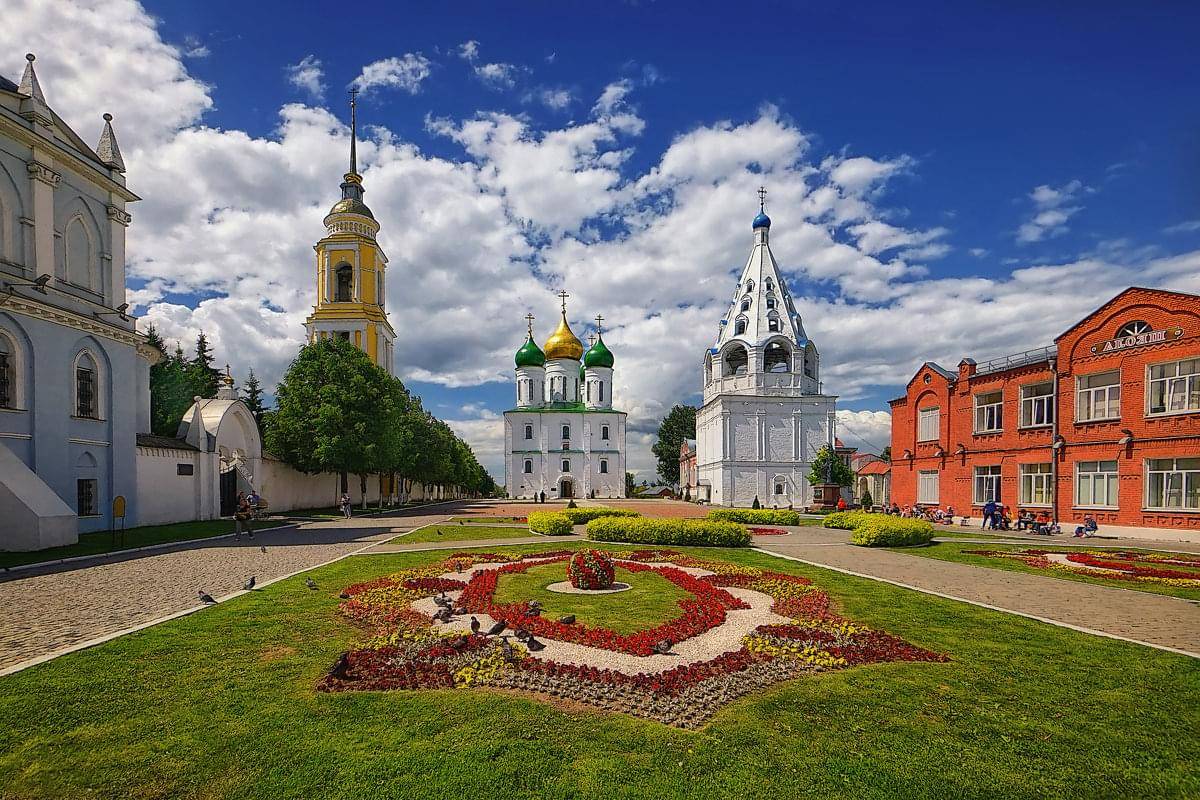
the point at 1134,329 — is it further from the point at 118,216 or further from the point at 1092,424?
the point at 118,216

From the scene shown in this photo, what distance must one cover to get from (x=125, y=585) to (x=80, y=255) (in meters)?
16.5

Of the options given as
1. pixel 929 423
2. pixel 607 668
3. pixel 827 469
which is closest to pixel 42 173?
pixel 607 668

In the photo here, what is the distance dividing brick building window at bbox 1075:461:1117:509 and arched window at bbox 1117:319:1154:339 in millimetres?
5294

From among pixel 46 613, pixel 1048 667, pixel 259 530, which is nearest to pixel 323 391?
pixel 259 530

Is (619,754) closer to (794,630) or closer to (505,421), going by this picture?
(794,630)

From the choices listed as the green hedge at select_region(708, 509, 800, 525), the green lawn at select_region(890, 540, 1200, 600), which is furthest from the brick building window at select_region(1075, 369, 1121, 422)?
the green hedge at select_region(708, 509, 800, 525)

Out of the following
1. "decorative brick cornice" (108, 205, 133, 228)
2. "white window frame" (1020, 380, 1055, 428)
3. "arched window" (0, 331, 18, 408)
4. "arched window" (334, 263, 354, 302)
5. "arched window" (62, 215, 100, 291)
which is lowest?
"white window frame" (1020, 380, 1055, 428)

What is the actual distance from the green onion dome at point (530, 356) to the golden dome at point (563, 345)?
0.73m

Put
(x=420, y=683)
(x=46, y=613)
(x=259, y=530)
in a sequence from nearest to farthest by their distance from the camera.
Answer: (x=420, y=683), (x=46, y=613), (x=259, y=530)

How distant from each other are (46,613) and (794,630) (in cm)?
1232

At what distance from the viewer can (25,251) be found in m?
19.9

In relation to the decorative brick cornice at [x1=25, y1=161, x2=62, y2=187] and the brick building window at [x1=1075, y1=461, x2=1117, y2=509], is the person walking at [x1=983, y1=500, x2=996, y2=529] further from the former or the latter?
the decorative brick cornice at [x1=25, y1=161, x2=62, y2=187]

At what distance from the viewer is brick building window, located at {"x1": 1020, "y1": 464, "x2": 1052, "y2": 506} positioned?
1093 inches

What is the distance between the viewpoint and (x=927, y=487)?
34.8 m
